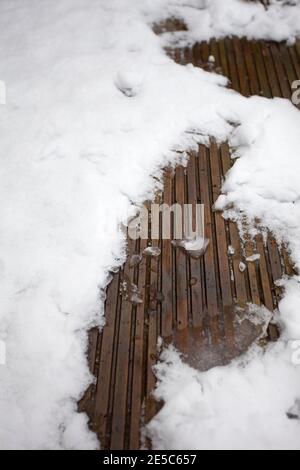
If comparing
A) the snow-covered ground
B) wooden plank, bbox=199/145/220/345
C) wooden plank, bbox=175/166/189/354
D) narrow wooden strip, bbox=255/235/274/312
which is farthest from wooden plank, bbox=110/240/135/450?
narrow wooden strip, bbox=255/235/274/312

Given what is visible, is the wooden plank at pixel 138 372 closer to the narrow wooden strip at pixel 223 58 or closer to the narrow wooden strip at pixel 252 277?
the narrow wooden strip at pixel 252 277

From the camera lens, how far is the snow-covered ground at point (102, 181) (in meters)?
1.72

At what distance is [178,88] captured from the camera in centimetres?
290

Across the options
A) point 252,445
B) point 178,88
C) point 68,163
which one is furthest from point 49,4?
point 252,445

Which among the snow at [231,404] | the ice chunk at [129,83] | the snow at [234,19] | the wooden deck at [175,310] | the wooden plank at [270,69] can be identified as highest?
the snow at [234,19]

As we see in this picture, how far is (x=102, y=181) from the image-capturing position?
95.0 inches

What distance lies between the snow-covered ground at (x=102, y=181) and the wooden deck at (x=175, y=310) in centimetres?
7

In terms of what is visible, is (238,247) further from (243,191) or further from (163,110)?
(163,110)

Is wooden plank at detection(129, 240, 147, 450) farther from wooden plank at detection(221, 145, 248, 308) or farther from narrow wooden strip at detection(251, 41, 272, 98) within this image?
narrow wooden strip at detection(251, 41, 272, 98)

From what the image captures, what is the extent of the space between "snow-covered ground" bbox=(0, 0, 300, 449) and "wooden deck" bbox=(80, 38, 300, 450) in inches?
2.9

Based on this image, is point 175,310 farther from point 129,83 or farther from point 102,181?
point 129,83

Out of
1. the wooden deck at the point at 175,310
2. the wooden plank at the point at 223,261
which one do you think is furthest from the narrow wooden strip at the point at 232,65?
the wooden deck at the point at 175,310

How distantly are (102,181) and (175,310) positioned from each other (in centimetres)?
98

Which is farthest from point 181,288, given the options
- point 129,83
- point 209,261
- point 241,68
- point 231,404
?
point 241,68
